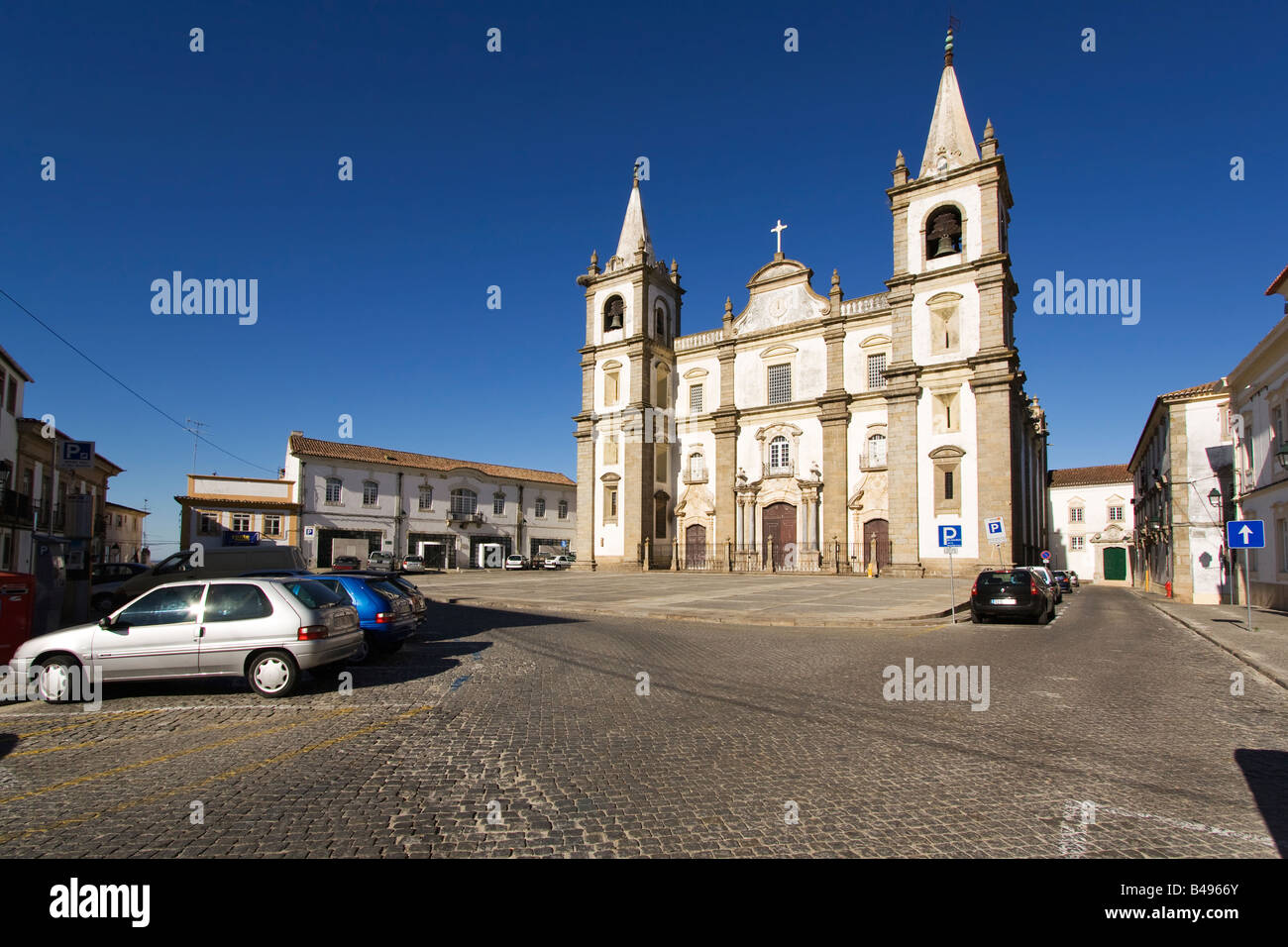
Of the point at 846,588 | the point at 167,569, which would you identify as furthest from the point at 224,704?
the point at 846,588

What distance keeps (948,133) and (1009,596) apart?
28.7 metres

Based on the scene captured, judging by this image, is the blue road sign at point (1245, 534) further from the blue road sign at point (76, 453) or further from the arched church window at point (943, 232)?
the blue road sign at point (76, 453)

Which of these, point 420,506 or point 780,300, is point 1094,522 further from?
point 420,506

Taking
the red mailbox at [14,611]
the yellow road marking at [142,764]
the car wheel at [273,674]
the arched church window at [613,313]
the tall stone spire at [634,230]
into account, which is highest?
the tall stone spire at [634,230]

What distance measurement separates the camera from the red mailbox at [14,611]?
347 inches

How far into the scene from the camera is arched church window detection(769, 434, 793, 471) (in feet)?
133

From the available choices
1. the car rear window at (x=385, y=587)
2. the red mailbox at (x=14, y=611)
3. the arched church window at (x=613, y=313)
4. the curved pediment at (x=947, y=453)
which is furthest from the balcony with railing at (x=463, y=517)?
the red mailbox at (x=14, y=611)

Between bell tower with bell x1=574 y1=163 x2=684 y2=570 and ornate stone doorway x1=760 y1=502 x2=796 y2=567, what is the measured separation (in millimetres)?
6506

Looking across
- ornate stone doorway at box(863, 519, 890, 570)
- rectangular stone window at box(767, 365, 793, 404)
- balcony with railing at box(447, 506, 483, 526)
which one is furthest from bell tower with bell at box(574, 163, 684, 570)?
balcony with railing at box(447, 506, 483, 526)

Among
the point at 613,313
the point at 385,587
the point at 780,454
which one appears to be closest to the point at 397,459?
the point at 613,313

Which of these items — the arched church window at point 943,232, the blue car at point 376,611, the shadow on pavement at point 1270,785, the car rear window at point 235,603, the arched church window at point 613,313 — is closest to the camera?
the shadow on pavement at point 1270,785

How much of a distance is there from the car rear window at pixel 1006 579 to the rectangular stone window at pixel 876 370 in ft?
69.6

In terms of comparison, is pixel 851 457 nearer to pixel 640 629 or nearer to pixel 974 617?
pixel 974 617
